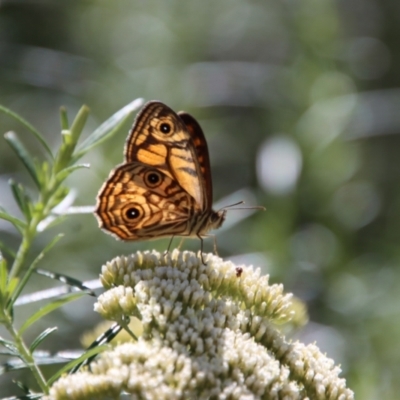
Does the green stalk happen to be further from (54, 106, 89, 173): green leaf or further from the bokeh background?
the bokeh background

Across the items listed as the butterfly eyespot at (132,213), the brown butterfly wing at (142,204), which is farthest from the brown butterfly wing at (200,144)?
the butterfly eyespot at (132,213)

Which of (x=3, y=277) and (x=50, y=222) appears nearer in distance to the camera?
(x=3, y=277)

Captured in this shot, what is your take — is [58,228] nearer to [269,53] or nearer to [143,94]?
[143,94]

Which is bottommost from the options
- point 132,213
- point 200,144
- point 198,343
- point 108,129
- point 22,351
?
point 22,351

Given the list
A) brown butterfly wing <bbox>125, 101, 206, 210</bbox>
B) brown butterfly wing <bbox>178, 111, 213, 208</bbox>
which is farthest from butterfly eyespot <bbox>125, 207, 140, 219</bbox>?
brown butterfly wing <bbox>178, 111, 213, 208</bbox>

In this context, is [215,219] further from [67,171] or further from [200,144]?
[67,171]

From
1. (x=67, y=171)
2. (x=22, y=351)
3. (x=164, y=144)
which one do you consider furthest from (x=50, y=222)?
(x=164, y=144)
